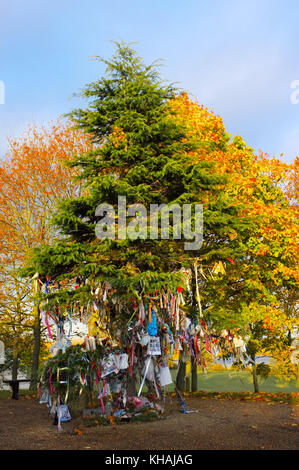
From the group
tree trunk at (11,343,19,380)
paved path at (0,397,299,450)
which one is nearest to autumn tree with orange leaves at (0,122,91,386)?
tree trunk at (11,343,19,380)

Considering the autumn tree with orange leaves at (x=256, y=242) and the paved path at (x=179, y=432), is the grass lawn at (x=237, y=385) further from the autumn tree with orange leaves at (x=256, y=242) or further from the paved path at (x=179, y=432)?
the paved path at (x=179, y=432)

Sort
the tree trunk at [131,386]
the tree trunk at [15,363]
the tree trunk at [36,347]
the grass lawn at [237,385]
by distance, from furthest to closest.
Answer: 1. the grass lawn at [237,385]
2. the tree trunk at [15,363]
3. the tree trunk at [36,347]
4. the tree trunk at [131,386]

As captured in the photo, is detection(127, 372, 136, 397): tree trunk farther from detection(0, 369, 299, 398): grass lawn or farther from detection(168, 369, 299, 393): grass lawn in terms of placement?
detection(168, 369, 299, 393): grass lawn

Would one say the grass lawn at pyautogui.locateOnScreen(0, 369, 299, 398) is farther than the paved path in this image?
Yes

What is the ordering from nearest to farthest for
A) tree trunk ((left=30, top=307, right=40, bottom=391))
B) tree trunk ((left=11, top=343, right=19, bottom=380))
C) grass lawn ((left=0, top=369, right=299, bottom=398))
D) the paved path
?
the paved path < tree trunk ((left=30, top=307, right=40, bottom=391)) < tree trunk ((left=11, top=343, right=19, bottom=380)) < grass lawn ((left=0, top=369, right=299, bottom=398))

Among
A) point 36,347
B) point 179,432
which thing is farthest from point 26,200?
point 179,432

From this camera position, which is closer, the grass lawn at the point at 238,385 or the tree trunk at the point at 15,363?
the tree trunk at the point at 15,363

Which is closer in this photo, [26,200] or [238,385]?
[26,200]

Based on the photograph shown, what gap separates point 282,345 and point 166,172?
9.54 metres

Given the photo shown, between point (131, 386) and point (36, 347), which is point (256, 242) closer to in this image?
point (131, 386)

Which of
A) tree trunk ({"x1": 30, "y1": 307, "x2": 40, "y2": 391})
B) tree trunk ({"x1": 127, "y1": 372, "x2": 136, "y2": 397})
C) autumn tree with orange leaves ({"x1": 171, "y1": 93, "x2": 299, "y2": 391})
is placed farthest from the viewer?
tree trunk ({"x1": 30, "y1": 307, "x2": 40, "y2": 391})

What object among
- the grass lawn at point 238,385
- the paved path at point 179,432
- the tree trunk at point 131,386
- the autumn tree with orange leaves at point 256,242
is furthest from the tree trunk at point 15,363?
the tree trunk at point 131,386
